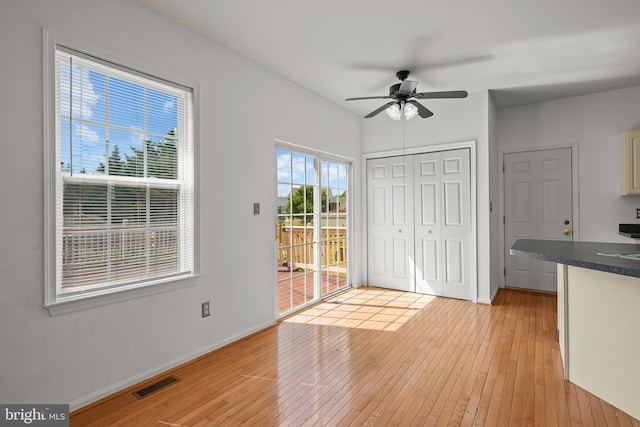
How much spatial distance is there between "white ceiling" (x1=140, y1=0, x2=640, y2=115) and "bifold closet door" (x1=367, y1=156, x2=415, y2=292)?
4.42 feet

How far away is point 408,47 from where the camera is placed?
3148 millimetres

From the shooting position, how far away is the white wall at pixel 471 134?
435 cm

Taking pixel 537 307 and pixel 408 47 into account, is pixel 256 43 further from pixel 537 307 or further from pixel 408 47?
pixel 537 307

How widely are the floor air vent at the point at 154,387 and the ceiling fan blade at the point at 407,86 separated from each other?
328 cm

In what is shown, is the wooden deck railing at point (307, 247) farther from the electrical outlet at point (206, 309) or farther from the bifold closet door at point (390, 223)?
the electrical outlet at point (206, 309)

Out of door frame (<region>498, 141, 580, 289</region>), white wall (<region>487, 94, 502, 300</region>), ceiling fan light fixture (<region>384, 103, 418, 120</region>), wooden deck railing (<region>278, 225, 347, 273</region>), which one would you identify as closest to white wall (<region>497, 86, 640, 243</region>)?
door frame (<region>498, 141, 580, 289</region>)

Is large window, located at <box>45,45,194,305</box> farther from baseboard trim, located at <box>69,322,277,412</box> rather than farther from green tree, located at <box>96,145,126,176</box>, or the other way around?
baseboard trim, located at <box>69,322,277,412</box>

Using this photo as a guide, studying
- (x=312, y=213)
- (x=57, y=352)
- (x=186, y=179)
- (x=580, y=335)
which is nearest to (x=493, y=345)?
(x=580, y=335)

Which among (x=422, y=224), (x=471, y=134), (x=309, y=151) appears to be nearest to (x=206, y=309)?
(x=309, y=151)

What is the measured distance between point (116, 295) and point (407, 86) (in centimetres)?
313

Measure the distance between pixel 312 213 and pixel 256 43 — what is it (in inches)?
83.0

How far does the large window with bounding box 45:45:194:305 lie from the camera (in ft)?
6.97

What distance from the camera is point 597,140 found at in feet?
14.6

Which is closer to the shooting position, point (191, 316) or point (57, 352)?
point (57, 352)
